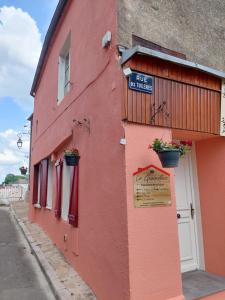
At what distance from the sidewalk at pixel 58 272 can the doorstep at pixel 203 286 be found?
4.84 feet

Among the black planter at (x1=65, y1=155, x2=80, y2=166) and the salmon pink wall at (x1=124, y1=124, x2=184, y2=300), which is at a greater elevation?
the black planter at (x1=65, y1=155, x2=80, y2=166)

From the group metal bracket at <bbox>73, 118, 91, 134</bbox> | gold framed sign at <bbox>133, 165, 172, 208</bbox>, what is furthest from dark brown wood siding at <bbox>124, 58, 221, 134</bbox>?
metal bracket at <bbox>73, 118, 91, 134</bbox>

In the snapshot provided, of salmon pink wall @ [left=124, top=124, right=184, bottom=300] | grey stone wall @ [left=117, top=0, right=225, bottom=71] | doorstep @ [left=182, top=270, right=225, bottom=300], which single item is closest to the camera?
salmon pink wall @ [left=124, top=124, right=184, bottom=300]

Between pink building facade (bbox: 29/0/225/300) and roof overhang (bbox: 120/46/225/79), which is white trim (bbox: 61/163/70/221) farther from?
roof overhang (bbox: 120/46/225/79)

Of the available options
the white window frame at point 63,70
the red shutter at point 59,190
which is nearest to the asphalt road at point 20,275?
the red shutter at point 59,190

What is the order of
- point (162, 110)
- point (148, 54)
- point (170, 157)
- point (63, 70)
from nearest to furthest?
point (170, 157), point (148, 54), point (162, 110), point (63, 70)

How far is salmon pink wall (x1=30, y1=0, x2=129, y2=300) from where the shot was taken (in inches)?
144

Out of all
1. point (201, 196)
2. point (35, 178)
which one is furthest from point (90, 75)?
point (35, 178)

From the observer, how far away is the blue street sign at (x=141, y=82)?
146 inches

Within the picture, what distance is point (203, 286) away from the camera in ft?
13.2

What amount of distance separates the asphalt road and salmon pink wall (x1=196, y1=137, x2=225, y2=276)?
282 centimetres

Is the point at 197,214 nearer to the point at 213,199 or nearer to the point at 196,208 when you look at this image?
the point at 196,208

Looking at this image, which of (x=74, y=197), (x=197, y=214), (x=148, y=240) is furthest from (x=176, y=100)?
Answer: (x=74, y=197)

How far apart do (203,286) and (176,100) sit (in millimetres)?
2817
